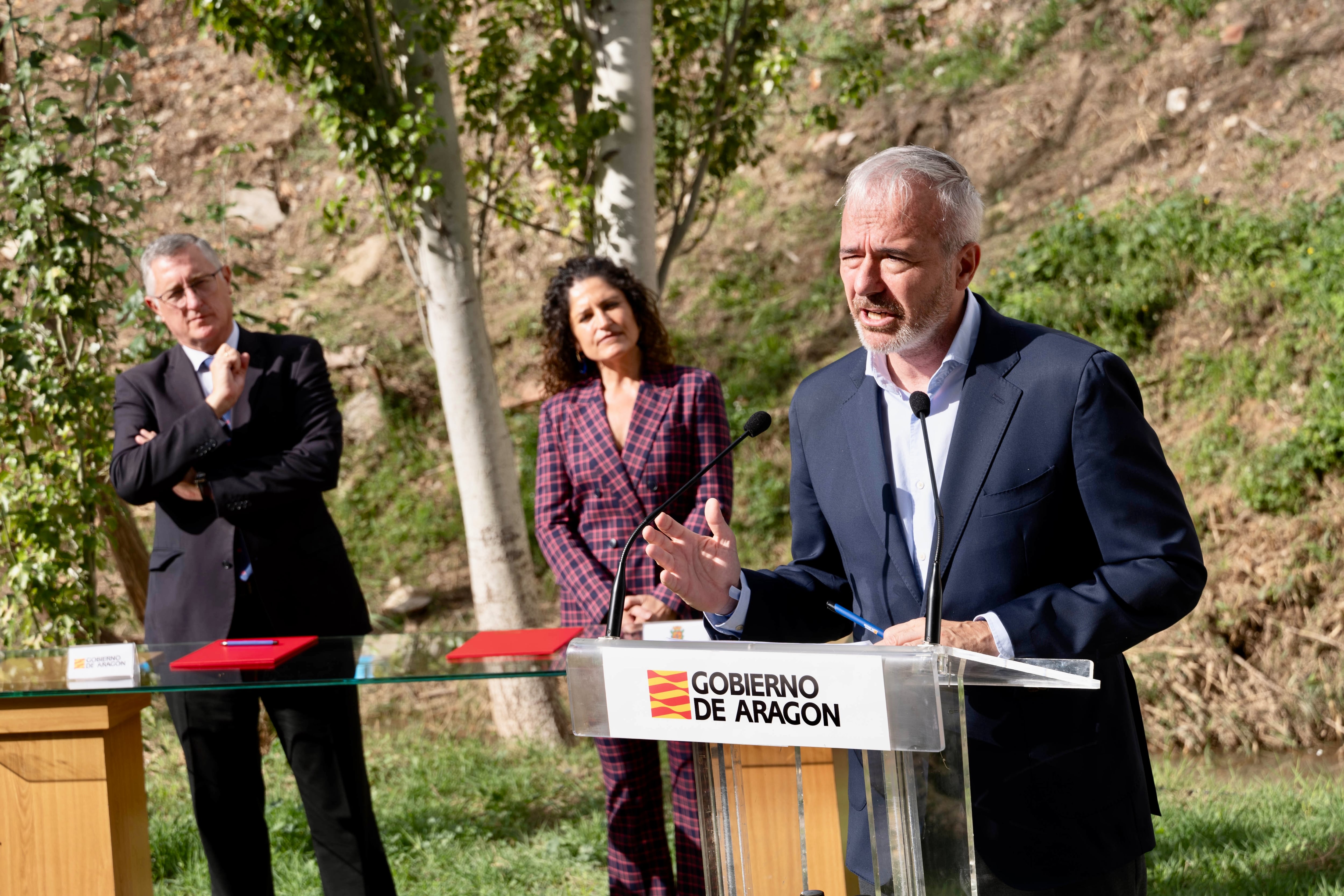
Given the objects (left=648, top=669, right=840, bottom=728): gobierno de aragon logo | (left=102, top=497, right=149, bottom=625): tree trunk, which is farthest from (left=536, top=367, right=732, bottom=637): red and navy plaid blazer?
(left=102, top=497, right=149, bottom=625): tree trunk

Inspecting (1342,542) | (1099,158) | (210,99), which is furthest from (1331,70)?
(210,99)

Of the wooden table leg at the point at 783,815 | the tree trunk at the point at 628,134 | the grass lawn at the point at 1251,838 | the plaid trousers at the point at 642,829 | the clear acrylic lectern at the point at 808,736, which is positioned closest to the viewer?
the clear acrylic lectern at the point at 808,736

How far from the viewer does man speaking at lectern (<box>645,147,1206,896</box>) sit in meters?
1.91

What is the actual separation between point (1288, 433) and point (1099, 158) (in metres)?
3.23

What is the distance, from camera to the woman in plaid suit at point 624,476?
357 centimetres

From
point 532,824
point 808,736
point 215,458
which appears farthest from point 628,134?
point 808,736

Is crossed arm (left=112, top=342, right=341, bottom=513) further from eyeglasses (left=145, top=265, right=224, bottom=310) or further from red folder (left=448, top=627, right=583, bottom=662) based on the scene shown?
red folder (left=448, top=627, right=583, bottom=662)

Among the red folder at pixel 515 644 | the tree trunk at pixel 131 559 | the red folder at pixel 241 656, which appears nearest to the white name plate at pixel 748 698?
the red folder at pixel 515 644

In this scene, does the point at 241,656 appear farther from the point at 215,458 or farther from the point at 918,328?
the point at 918,328

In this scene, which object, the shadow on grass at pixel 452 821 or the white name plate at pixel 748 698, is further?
the shadow on grass at pixel 452 821

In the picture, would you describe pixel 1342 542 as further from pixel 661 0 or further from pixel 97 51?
pixel 97 51

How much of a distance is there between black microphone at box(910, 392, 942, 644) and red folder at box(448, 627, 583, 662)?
1339 millimetres

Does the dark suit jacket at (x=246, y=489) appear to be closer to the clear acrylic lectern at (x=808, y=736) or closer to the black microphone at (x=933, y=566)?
the clear acrylic lectern at (x=808, y=736)

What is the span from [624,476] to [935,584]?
6.73ft
